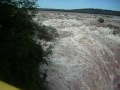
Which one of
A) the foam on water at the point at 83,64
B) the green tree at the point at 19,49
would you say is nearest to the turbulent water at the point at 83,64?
the foam on water at the point at 83,64

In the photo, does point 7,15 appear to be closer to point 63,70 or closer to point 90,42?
point 63,70

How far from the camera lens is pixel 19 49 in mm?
8891

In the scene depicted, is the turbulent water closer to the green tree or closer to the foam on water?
the foam on water

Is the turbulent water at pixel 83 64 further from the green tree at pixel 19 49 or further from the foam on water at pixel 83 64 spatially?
the green tree at pixel 19 49

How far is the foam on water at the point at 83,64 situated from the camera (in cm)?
1113

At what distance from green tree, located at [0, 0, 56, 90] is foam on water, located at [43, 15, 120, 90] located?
1.15 meters

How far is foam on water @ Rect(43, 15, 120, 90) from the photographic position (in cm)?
1113

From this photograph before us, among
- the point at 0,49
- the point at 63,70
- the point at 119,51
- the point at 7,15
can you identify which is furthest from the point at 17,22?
the point at 119,51

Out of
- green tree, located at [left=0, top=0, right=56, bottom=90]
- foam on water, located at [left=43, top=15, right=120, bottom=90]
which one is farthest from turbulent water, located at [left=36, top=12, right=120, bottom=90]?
green tree, located at [left=0, top=0, right=56, bottom=90]

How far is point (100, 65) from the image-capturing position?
1398 cm

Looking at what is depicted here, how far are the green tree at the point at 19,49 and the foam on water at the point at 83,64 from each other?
3.77 ft

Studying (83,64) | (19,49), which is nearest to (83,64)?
(83,64)

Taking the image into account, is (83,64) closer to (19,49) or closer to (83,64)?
(83,64)

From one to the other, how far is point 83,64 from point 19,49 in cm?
435
